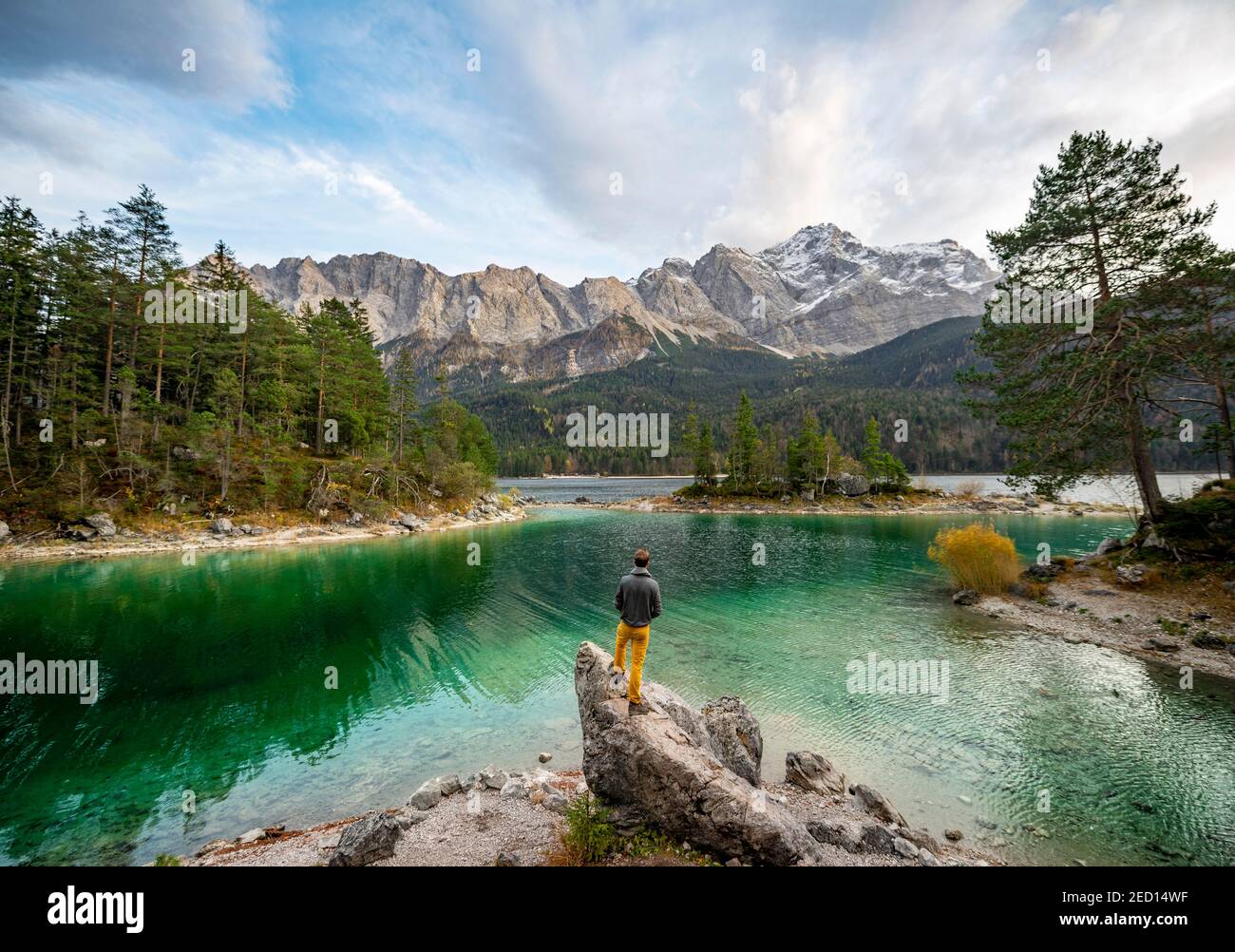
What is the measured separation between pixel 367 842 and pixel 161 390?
6965 cm

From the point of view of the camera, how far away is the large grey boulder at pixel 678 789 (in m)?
7.23

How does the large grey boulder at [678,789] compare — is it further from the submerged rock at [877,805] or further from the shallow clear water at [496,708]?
the shallow clear water at [496,708]

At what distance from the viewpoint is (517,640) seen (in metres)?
23.1

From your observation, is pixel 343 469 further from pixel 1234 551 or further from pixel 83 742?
pixel 1234 551

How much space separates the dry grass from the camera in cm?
2753

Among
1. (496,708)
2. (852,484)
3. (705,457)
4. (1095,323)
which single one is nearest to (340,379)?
(496,708)

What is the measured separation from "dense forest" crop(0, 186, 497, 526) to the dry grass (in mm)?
59530

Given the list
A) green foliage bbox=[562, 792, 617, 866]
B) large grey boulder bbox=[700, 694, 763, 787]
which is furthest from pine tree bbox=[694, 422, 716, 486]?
green foliage bbox=[562, 792, 617, 866]

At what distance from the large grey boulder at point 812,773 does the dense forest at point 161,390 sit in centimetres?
5809

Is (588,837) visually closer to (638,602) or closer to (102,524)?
(638,602)

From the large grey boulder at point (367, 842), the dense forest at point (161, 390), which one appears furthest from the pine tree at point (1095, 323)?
the dense forest at point (161, 390)
